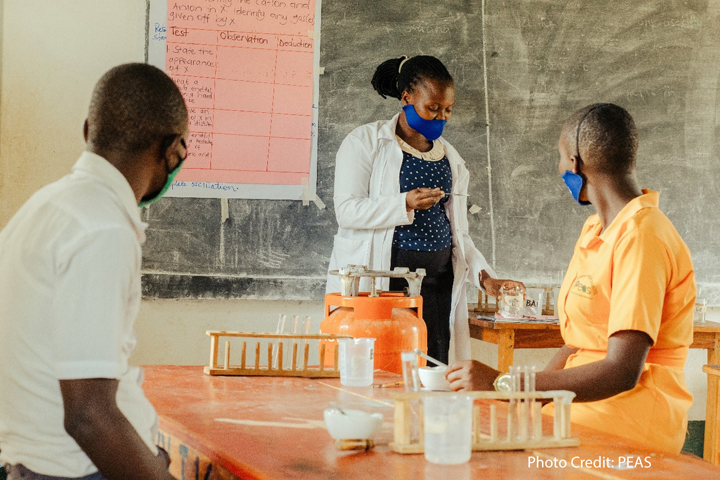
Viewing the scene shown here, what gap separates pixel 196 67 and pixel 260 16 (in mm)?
388

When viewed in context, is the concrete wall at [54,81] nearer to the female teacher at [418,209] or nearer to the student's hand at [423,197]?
the female teacher at [418,209]

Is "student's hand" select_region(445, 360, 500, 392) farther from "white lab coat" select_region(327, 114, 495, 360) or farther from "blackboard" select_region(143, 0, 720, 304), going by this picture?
"blackboard" select_region(143, 0, 720, 304)

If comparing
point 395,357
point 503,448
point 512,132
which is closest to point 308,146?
point 512,132

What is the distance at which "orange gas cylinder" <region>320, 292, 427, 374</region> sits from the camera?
221cm

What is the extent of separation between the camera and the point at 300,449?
1.31m

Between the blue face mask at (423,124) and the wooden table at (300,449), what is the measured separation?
174 cm

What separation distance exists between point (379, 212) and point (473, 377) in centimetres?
157

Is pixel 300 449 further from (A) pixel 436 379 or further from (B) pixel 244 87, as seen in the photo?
(B) pixel 244 87

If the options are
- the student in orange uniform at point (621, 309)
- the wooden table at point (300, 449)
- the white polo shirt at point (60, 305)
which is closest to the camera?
the white polo shirt at point (60, 305)

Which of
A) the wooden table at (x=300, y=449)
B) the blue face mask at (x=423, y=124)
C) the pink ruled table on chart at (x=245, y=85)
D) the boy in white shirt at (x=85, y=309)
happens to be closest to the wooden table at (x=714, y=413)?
the blue face mask at (x=423, y=124)

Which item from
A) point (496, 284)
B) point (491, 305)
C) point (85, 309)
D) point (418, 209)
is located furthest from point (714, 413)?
point (85, 309)

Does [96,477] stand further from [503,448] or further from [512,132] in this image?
[512,132]

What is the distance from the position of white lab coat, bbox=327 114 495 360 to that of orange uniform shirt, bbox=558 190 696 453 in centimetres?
144

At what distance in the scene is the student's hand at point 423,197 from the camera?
124 inches
